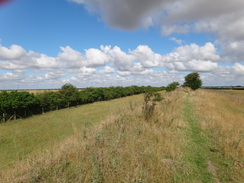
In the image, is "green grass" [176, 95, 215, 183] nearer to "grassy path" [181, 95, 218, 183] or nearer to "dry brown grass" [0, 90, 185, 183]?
"grassy path" [181, 95, 218, 183]

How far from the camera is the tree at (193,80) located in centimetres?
4300

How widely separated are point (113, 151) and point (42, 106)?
3189 cm

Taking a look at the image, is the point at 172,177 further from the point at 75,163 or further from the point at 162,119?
the point at 162,119

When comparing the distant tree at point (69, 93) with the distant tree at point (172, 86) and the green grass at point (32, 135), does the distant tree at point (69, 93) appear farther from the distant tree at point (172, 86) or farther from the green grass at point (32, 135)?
the distant tree at point (172, 86)

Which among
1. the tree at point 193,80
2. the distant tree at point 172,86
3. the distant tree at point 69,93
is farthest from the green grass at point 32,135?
the distant tree at point 172,86

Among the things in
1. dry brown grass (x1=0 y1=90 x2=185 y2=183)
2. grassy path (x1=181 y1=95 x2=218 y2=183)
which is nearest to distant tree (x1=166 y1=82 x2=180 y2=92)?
grassy path (x1=181 y1=95 x2=218 y2=183)

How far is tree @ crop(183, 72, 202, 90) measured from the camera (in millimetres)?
42997

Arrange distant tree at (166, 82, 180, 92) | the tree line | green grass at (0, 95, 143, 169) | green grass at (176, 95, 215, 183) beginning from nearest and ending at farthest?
1. green grass at (176, 95, 215, 183)
2. green grass at (0, 95, 143, 169)
3. the tree line
4. distant tree at (166, 82, 180, 92)

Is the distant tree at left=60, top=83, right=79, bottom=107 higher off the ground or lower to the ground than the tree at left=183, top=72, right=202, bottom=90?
lower

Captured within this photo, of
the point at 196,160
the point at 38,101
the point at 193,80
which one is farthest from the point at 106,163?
the point at 193,80

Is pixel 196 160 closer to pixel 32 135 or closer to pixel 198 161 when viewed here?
pixel 198 161

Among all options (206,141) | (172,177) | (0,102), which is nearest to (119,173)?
(172,177)

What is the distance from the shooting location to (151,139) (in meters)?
5.18

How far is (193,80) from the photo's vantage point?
4406 centimetres
